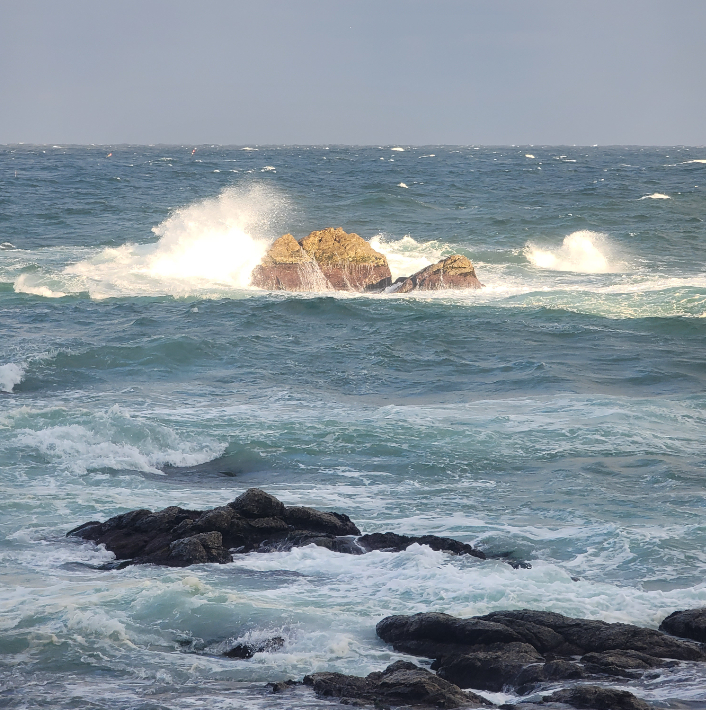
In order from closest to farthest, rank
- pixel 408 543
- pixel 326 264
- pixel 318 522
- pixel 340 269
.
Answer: pixel 408 543 < pixel 318 522 < pixel 326 264 < pixel 340 269

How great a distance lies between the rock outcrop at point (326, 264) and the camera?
23703 mm

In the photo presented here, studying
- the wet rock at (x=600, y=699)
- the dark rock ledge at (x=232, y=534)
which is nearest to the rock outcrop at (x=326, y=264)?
the dark rock ledge at (x=232, y=534)

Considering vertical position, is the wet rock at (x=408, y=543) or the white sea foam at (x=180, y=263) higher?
the white sea foam at (x=180, y=263)

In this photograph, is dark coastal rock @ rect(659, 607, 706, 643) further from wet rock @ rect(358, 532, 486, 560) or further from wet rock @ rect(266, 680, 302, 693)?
wet rock @ rect(266, 680, 302, 693)

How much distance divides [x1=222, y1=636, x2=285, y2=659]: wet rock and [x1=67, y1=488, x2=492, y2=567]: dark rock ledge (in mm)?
1571

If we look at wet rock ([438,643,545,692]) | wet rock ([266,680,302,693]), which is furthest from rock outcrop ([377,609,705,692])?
wet rock ([266,680,302,693])

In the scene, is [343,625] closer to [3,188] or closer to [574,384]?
[574,384]

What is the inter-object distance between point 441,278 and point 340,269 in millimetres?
2490

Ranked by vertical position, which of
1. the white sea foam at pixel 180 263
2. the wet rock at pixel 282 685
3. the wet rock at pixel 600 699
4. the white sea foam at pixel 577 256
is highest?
the white sea foam at pixel 180 263

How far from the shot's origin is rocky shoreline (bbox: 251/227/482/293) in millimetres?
23734

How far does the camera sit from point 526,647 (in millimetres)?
6461

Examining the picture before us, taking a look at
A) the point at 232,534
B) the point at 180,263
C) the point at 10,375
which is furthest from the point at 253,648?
the point at 180,263

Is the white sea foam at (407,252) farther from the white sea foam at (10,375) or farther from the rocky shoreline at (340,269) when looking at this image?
the white sea foam at (10,375)

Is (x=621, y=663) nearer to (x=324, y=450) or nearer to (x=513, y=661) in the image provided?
(x=513, y=661)
